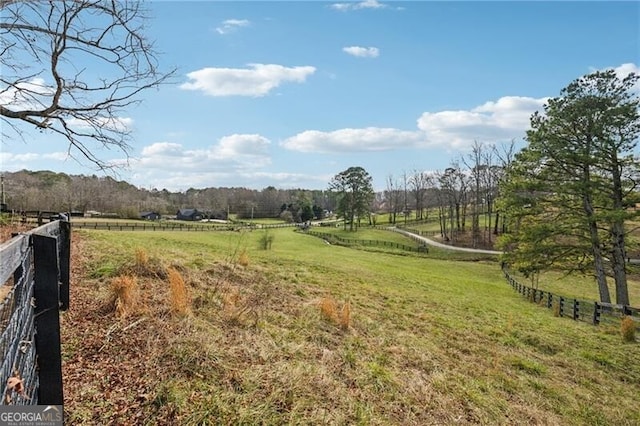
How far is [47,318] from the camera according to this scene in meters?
2.57

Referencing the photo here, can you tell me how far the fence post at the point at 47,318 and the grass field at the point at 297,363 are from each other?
62cm

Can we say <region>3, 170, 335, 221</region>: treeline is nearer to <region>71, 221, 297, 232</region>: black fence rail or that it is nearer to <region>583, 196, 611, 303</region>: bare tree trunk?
<region>71, 221, 297, 232</region>: black fence rail

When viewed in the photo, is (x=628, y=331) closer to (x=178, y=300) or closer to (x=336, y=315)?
(x=336, y=315)

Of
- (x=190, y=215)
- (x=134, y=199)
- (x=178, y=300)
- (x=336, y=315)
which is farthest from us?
(x=190, y=215)

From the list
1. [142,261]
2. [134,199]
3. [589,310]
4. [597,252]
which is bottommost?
[589,310]

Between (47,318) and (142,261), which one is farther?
(142,261)

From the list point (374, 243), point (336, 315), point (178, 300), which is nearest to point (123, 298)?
point (178, 300)

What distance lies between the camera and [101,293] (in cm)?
620

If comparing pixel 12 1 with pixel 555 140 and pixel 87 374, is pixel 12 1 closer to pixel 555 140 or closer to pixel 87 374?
pixel 87 374

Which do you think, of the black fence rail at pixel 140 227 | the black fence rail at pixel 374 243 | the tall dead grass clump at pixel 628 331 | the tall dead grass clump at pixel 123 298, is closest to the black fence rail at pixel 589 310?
the tall dead grass clump at pixel 628 331

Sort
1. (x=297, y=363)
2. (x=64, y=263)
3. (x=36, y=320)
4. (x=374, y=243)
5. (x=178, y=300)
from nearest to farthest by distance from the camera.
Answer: (x=36, y=320) < (x=297, y=363) < (x=178, y=300) < (x=64, y=263) < (x=374, y=243)

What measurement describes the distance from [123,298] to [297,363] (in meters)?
2.71

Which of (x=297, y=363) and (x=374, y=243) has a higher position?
(x=297, y=363)

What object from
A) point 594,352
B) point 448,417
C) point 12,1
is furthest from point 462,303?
point 12,1
